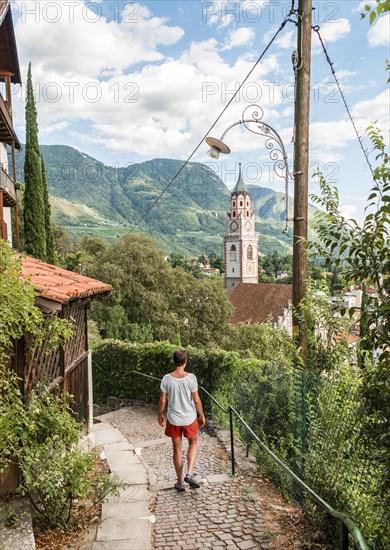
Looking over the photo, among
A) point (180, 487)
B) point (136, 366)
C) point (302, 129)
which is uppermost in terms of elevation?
point (302, 129)

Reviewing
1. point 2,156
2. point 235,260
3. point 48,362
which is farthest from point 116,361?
point 235,260

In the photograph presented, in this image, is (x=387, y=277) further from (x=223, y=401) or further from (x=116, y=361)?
(x=116, y=361)

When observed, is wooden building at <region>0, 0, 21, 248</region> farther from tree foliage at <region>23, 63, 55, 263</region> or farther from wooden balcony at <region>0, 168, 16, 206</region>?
tree foliage at <region>23, 63, 55, 263</region>

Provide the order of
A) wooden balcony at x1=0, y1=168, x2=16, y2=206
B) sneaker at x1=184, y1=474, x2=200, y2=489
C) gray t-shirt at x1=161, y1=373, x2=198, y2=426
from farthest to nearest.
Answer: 1. wooden balcony at x1=0, y1=168, x2=16, y2=206
2. sneaker at x1=184, y1=474, x2=200, y2=489
3. gray t-shirt at x1=161, y1=373, x2=198, y2=426

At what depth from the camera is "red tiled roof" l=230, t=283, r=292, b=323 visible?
50719 millimetres

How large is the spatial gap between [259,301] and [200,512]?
4878cm

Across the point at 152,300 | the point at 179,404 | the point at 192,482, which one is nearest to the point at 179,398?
the point at 179,404

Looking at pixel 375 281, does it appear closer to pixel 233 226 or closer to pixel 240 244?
pixel 240 244

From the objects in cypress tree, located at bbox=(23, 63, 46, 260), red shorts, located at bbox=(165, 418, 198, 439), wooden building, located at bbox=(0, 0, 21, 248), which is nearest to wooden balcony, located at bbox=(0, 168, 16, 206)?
wooden building, located at bbox=(0, 0, 21, 248)

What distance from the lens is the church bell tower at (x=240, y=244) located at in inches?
3167

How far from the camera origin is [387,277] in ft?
9.92

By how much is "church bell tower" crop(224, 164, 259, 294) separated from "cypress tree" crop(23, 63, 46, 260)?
189 ft

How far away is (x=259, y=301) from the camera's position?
53.0m

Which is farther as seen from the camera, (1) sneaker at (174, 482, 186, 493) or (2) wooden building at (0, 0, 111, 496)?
(1) sneaker at (174, 482, 186, 493)
